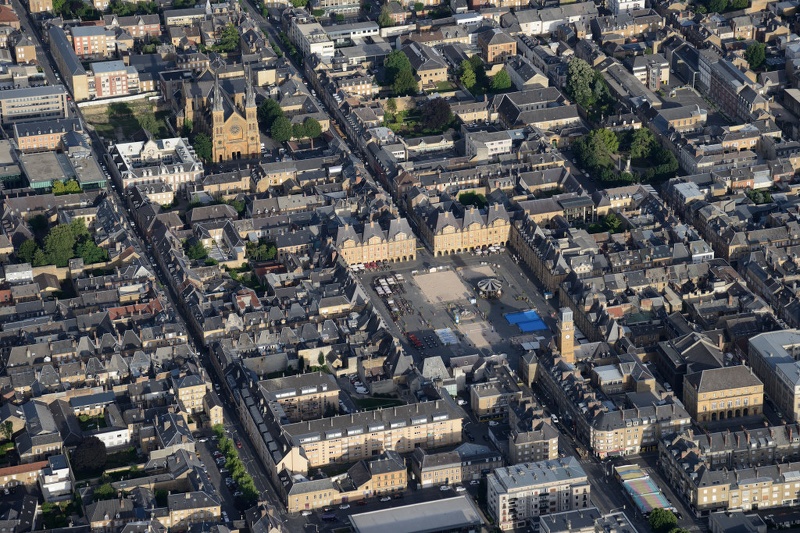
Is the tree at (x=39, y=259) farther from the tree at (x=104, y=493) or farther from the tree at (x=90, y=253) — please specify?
the tree at (x=104, y=493)

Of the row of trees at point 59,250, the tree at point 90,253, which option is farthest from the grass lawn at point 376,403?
the row of trees at point 59,250

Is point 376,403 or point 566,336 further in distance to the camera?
point 566,336

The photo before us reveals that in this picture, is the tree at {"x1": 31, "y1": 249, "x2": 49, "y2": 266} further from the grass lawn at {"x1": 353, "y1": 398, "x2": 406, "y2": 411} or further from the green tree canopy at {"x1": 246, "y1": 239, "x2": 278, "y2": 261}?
the grass lawn at {"x1": 353, "y1": 398, "x2": 406, "y2": 411}

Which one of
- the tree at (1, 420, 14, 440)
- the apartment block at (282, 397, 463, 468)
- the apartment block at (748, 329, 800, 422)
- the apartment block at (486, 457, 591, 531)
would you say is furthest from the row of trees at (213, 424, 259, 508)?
the apartment block at (748, 329, 800, 422)

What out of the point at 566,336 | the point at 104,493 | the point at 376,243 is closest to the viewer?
the point at 104,493

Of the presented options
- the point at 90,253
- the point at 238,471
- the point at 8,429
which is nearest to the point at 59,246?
the point at 90,253

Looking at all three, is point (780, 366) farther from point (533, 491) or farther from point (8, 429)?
point (8, 429)
